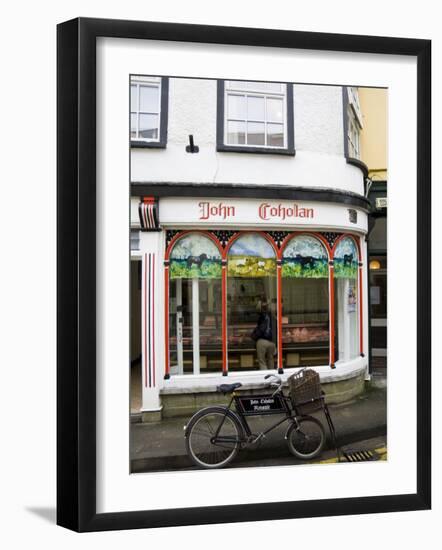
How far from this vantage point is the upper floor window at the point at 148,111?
Result: 370 centimetres

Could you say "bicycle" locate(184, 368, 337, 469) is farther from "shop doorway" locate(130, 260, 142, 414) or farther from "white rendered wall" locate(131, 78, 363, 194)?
"white rendered wall" locate(131, 78, 363, 194)

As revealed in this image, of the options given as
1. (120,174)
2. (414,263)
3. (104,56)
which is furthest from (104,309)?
(414,263)

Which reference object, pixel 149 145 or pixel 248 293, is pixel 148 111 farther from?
pixel 248 293

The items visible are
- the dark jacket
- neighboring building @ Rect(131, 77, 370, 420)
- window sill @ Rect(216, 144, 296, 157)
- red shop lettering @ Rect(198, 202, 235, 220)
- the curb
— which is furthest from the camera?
the dark jacket

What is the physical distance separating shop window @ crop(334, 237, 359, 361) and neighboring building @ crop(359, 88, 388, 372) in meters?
0.51

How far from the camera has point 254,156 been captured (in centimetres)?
480

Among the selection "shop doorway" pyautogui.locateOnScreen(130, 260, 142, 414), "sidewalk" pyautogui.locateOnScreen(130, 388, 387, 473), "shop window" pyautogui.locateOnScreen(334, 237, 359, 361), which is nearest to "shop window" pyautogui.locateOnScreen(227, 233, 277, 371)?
"shop window" pyautogui.locateOnScreen(334, 237, 359, 361)

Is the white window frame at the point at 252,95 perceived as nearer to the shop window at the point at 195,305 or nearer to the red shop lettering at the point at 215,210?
the red shop lettering at the point at 215,210

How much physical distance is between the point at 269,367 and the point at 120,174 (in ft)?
9.11

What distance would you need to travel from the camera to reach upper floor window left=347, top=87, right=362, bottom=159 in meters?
4.14

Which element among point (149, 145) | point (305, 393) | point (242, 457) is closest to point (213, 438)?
point (242, 457)

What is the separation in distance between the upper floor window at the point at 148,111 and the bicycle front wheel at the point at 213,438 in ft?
8.95

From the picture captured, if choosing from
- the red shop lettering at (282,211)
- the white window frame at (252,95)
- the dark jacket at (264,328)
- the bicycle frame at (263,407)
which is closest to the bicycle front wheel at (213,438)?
the bicycle frame at (263,407)

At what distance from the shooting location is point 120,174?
3.40 metres
